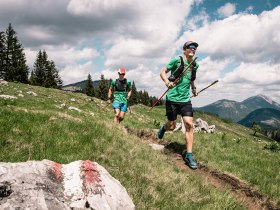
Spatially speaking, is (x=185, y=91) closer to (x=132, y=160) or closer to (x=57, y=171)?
(x=132, y=160)

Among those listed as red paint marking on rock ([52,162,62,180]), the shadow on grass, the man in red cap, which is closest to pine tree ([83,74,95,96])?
the man in red cap

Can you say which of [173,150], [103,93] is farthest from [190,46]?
[103,93]

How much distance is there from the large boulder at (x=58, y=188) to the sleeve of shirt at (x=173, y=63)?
5.60 m

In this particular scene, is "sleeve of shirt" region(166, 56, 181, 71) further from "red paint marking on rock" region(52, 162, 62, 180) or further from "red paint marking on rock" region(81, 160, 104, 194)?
"red paint marking on rock" region(52, 162, 62, 180)

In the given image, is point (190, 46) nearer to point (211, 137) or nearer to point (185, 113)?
point (185, 113)

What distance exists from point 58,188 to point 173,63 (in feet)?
21.7

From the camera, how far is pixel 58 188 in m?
4.48

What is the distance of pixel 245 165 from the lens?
1037cm

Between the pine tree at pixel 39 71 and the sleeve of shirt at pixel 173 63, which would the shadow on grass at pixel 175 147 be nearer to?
the sleeve of shirt at pixel 173 63

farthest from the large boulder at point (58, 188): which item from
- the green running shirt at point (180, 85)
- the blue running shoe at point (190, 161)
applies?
the green running shirt at point (180, 85)

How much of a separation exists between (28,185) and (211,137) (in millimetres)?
11874

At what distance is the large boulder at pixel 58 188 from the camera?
388cm

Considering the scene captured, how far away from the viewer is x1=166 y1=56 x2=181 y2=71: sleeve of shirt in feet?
32.8

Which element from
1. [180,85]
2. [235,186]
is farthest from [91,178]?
[180,85]
